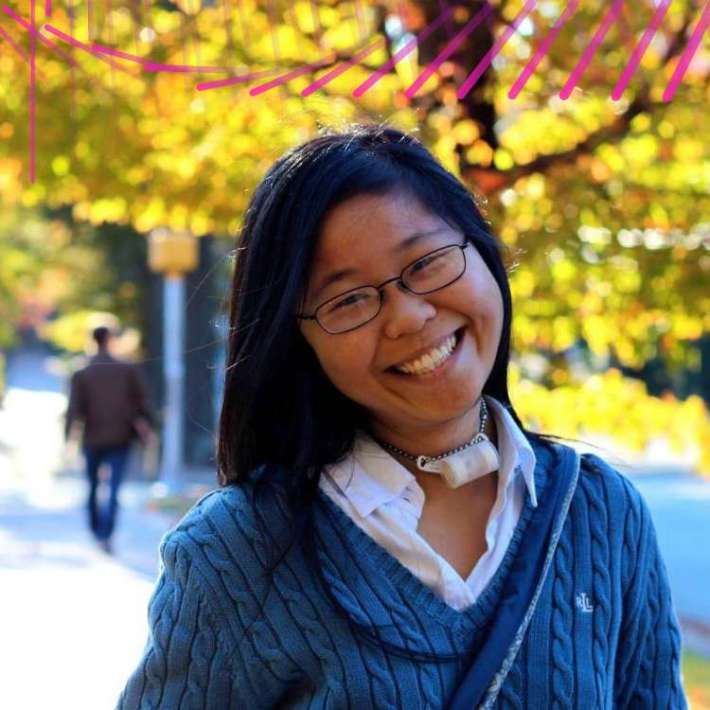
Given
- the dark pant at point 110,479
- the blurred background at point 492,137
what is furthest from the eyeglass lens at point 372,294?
the dark pant at point 110,479

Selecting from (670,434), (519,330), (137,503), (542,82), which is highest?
(542,82)

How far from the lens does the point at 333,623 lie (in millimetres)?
1778

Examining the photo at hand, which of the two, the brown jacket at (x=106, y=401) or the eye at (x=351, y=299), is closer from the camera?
the eye at (x=351, y=299)

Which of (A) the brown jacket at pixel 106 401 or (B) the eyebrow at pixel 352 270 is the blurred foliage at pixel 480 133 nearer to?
(B) the eyebrow at pixel 352 270

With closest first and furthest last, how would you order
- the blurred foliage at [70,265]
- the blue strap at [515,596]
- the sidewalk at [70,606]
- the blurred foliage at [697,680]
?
the blue strap at [515,596], the blurred foliage at [697,680], the sidewalk at [70,606], the blurred foliage at [70,265]

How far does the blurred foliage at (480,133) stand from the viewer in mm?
4461

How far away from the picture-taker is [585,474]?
2008 mm

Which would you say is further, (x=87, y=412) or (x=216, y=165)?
(x=87, y=412)

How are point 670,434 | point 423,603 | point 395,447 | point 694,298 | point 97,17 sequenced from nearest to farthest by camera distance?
point 423,603, point 395,447, point 97,17, point 694,298, point 670,434

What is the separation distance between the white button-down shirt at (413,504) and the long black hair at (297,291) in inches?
1.5

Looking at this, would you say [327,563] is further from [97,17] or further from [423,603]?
[97,17]

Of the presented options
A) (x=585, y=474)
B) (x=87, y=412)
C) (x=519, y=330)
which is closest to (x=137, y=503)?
(x=87, y=412)

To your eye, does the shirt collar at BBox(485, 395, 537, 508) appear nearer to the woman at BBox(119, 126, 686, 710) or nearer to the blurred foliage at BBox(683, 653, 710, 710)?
the woman at BBox(119, 126, 686, 710)

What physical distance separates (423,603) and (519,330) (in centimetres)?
361
